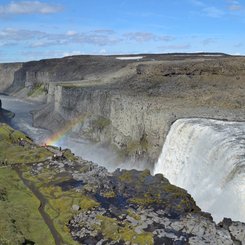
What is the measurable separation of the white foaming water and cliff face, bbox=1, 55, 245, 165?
488 cm

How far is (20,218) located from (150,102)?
2918cm

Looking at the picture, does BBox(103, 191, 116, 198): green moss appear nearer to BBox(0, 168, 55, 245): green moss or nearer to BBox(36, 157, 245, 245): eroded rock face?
BBox(36, 157, 245, 245): eroded rock face

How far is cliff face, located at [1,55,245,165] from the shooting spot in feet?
176

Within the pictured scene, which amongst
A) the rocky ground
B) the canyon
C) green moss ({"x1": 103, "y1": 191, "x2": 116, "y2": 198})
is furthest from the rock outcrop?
green moss ({"x1": 103, "y1": 191, "x2": 116, "y2": 198})

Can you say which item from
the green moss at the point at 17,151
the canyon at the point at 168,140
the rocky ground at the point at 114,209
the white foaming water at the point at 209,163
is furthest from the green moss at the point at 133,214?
the green moss at the point at 17,151

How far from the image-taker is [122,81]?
266 ft

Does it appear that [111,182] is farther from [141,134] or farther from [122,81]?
[122,81]

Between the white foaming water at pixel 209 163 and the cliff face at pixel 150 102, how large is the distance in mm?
4877

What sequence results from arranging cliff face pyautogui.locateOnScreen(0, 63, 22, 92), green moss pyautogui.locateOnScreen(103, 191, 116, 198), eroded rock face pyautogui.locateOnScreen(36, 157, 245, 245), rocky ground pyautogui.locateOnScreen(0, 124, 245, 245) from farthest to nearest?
1. cliff face pyautogui.locateOnScreen(0, 63, 22, 92)
2. green moss pyautogui.locateOnScreen(103, 191, 116, 198)
3. rocky ground pyautogui.locateOnScreen(0, 124, 245, 245)
4. eroded rock face pyautogui.locateOnScreen(36, 157, 245, 245)

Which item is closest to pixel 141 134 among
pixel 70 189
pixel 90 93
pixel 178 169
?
pixel 178 169

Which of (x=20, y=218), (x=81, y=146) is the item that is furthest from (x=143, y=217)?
(x=81, y=146)

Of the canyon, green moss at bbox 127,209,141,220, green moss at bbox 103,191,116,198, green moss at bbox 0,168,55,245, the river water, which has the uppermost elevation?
the canyon

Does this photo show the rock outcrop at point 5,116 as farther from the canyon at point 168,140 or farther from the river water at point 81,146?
the canyon at point 168,140

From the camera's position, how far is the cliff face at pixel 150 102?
53.7 m
